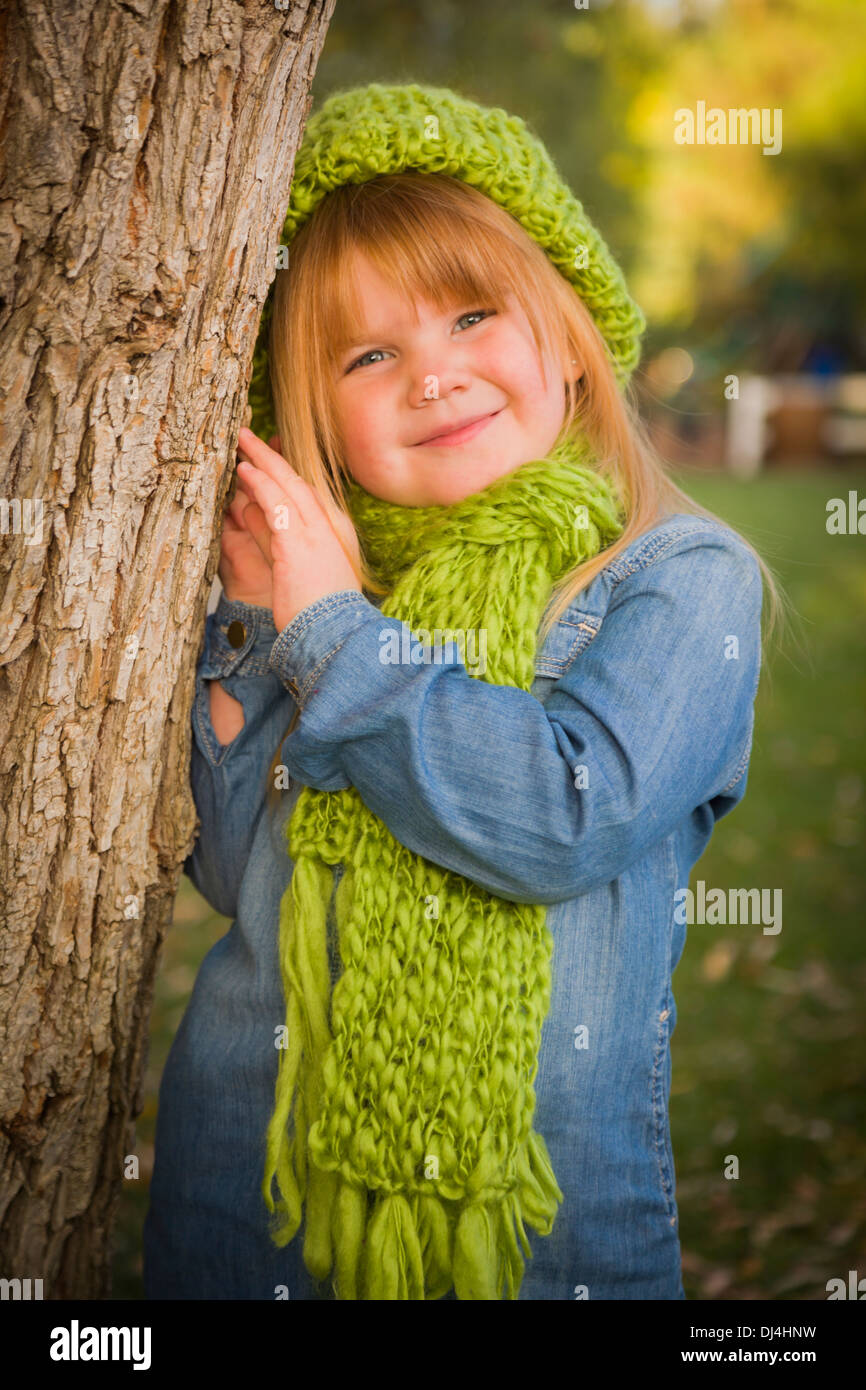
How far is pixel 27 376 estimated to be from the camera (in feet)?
4.82

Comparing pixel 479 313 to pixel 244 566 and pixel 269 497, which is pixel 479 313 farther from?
pixel 244 566

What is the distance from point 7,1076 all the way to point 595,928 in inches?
35.5

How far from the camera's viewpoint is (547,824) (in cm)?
150

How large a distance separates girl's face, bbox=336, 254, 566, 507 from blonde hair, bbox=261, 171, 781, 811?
0.02m

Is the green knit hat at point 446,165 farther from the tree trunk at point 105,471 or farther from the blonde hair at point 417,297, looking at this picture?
the tree trunk at point 105,471

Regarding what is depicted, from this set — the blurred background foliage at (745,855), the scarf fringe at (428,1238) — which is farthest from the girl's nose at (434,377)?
the scarf fringe at (428,1238)

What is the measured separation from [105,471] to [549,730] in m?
0.70

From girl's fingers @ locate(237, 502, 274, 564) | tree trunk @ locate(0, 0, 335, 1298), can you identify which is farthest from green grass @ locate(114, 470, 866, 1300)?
tree trunk @ locate(0, 0, 335, 1298)

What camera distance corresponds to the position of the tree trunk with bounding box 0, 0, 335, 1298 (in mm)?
1420

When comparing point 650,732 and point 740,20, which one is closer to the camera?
point 650,732

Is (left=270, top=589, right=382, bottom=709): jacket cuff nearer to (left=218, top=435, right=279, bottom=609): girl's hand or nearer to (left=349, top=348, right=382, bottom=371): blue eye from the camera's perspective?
(left=218, top=435, right=279, bottom=609): girl's hand
